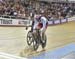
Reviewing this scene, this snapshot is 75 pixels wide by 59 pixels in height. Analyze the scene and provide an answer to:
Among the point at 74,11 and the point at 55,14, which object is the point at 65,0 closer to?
the point at 74,11

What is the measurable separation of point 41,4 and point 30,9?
4138 millimetres

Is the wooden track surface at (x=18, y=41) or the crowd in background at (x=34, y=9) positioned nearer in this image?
the wooden track surface at (x=18, y=41)

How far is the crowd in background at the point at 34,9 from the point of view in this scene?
20031 millimetres

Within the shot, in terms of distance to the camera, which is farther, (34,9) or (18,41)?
(34,9)

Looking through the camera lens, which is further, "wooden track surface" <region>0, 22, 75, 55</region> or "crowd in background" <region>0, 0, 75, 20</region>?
"crowd in background" <region>0, 0, 75, 20</region>

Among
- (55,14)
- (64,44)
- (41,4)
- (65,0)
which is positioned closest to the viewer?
(64,44)

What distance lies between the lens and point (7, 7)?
20.6 metres

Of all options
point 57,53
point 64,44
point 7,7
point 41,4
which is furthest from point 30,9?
point 57,53

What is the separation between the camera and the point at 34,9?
22.4 meters

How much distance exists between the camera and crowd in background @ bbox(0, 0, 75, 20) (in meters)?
20.0

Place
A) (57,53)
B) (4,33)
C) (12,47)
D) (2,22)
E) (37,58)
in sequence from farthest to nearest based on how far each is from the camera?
(2,22)
(4,33)
(12,47)
(57,53)
(37,58)

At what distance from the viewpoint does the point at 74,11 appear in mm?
27000

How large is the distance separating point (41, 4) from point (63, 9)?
2.34 m

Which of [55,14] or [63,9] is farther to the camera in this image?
[63,9]
